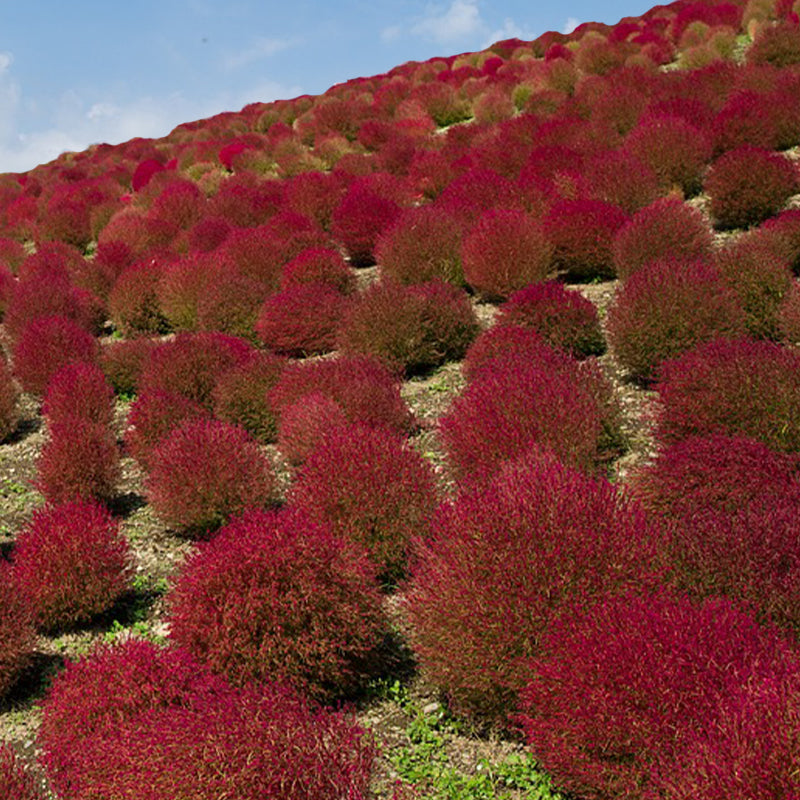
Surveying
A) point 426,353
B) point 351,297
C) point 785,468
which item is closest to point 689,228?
point 426,353

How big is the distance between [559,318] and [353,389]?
187cm

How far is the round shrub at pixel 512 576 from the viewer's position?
3484mm

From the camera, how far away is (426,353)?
7.59 meters

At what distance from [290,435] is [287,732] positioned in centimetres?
326

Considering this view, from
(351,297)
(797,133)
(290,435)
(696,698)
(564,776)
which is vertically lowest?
(564,776)

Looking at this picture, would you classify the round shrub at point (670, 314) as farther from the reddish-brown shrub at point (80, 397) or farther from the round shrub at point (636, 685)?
the reddish-brown shrub at point (80, 397)

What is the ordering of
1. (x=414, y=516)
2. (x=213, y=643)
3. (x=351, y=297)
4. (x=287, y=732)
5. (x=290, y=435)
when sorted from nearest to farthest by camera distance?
(x=287, y=732)
(x=213, y=643)
(x=414, y=516)
(x=290, y=435)
(x=351, y=297)

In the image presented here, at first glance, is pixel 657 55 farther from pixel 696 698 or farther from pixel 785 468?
pixel 696 698

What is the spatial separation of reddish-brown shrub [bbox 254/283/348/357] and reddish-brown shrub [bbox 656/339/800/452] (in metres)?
3.71

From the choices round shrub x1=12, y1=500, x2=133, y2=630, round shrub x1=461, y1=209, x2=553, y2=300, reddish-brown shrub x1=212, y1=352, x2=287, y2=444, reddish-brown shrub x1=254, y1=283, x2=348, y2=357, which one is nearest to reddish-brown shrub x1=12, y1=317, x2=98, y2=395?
reddish-brown shrub x1=254, y1=283, x2=348, y2=357

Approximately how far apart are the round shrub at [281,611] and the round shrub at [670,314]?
3.20 meters

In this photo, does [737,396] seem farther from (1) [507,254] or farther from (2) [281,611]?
(1) [507,254]

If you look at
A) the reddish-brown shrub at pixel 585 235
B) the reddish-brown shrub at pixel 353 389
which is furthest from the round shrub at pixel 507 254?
the reddish-brown shrub at pixel 353 389

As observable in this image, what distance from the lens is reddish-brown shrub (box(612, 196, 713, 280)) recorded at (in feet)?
25.5
